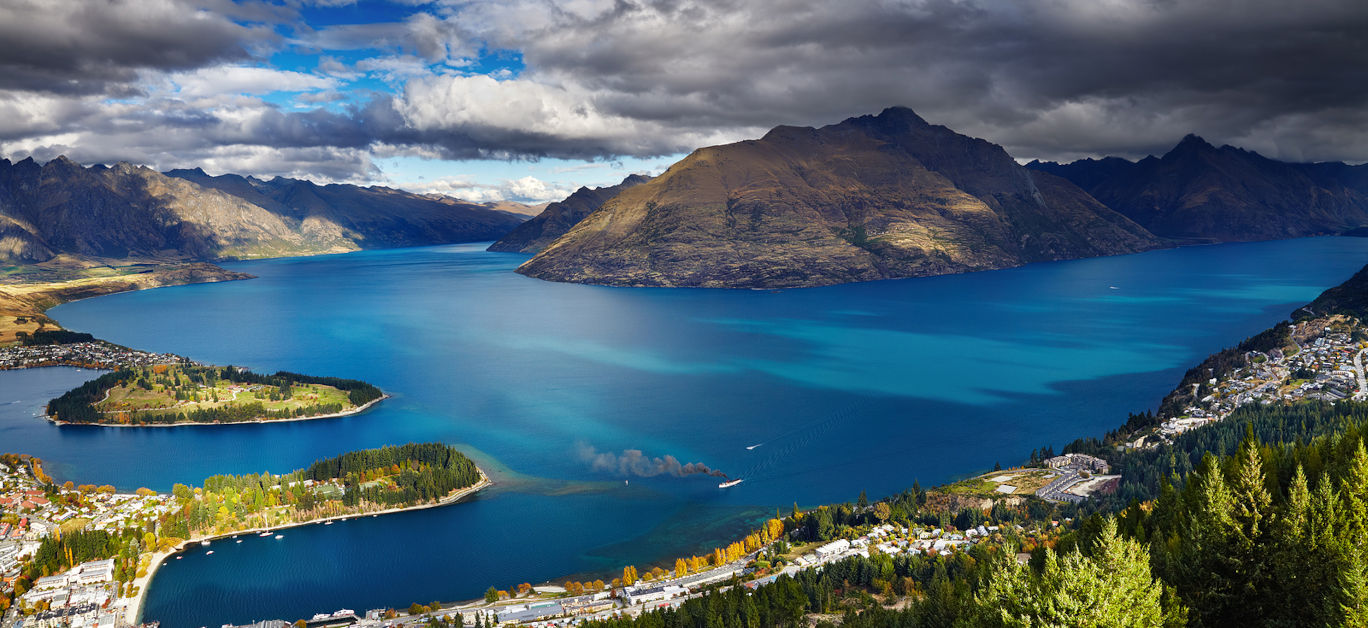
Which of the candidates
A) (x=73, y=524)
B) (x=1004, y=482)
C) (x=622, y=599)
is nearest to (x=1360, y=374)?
(x=1004, y=482)

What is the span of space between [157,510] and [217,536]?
369 inches

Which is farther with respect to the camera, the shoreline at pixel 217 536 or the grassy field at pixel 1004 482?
the grassy field at pixel 1004 482

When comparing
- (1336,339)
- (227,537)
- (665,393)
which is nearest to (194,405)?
(227,537)

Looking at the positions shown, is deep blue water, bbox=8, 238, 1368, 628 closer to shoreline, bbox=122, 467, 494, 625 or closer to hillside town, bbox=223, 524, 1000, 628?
shoreline, bbox=122, 467, 494, 625

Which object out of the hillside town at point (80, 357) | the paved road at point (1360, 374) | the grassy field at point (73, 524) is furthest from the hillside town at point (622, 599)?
the hillside town at point (80, 357)

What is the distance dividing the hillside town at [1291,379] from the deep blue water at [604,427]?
10.1m

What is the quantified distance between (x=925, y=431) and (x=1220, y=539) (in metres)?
81.7

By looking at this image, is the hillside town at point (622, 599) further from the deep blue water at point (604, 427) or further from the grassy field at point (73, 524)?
the grassy field at point (73, 524)

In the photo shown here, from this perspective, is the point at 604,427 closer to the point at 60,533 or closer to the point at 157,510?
the point at 157,510

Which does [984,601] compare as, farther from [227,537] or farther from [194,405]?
[194,405]

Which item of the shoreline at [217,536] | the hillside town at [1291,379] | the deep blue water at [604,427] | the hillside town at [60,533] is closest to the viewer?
the hillside town at [60,533]

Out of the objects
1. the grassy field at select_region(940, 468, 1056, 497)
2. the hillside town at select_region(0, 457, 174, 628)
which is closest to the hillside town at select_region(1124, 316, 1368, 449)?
the grassy field at select_region(940, 468, 1056, 497)

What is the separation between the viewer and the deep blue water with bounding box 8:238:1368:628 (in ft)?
236

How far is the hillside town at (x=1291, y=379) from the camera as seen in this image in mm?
97806
